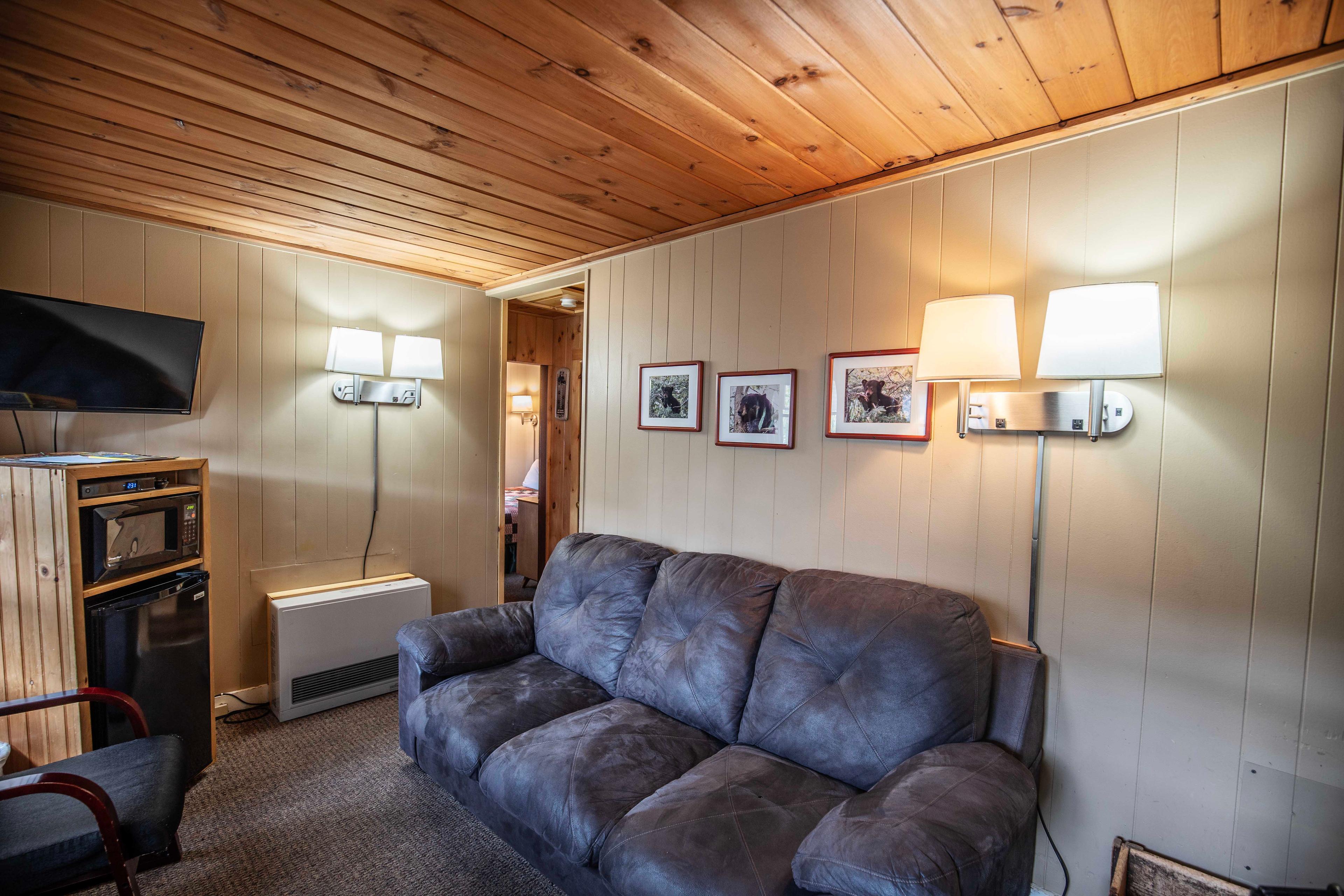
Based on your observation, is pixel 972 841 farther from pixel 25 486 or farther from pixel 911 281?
pixel 25 486

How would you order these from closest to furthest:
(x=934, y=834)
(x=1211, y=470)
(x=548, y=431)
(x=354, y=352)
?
(x=934, y=834), (x=1211, y=470), (x=354, y=352), (x=548, y=431)

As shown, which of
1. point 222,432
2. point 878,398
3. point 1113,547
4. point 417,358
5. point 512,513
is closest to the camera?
point 1113,547

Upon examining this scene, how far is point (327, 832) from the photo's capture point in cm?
219

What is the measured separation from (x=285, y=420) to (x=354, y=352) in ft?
1.73

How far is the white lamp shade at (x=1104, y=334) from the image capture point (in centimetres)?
146

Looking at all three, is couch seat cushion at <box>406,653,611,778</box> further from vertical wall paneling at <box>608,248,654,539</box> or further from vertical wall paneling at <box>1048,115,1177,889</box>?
vertical wall paneling at <box>1048,115,1177,889</box>

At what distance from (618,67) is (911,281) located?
119cm

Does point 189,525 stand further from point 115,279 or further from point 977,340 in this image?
point 977,340

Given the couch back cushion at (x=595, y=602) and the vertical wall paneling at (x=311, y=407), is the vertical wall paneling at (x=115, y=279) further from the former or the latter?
the couch back cushion at (x=595, y=602)

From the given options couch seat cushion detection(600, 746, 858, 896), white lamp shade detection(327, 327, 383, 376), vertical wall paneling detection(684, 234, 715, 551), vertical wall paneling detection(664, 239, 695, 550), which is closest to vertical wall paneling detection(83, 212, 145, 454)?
white lamp shade detection(327, 327, 383, 376)

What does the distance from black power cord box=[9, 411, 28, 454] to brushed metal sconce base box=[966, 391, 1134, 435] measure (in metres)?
3.74

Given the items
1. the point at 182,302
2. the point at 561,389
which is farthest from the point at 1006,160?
the point at 561,389

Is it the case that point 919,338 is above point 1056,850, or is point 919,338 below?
above

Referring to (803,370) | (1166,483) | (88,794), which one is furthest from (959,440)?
(88,794)
